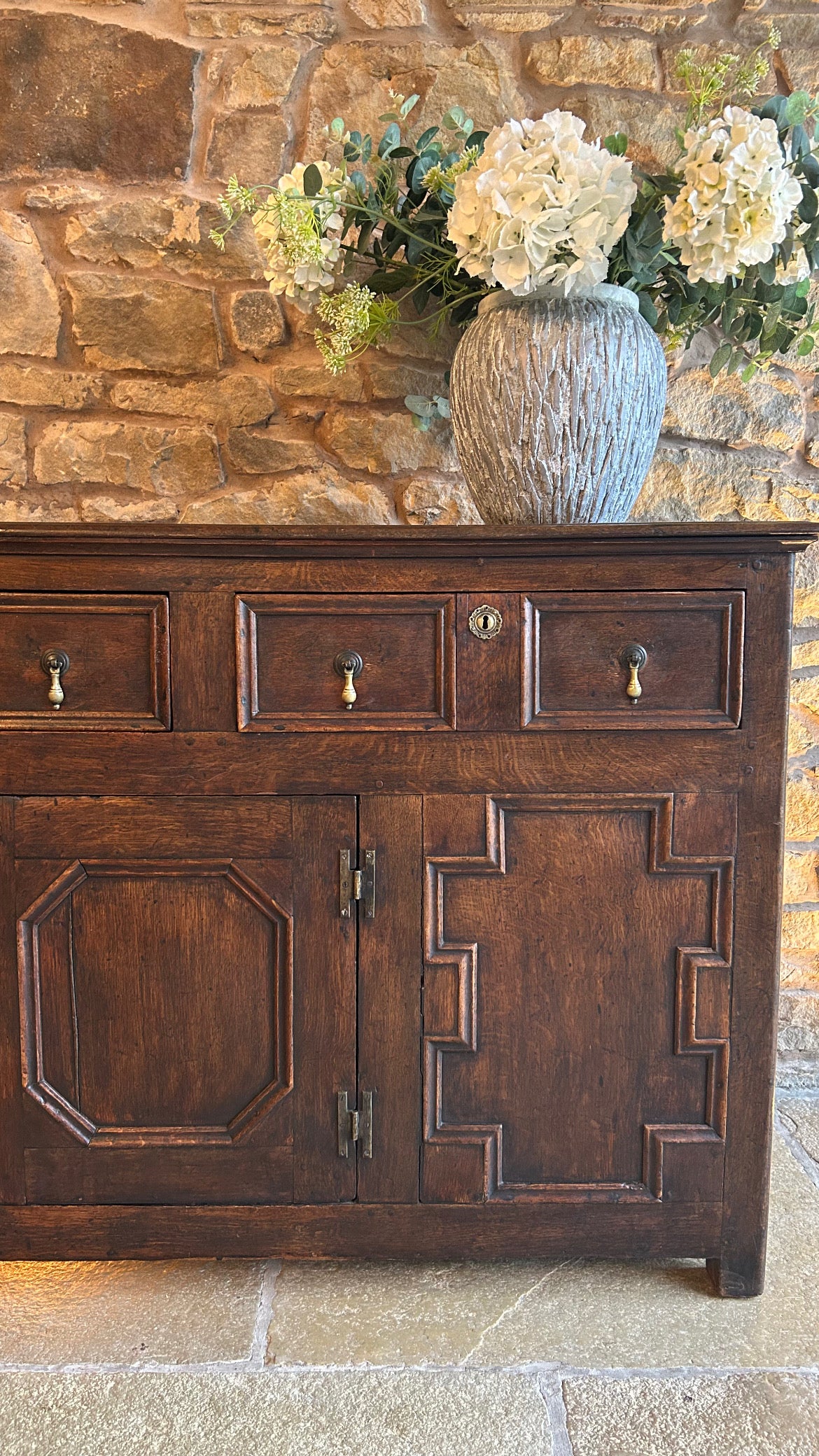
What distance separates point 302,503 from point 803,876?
1279mm

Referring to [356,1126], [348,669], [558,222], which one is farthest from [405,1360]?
[558,222]

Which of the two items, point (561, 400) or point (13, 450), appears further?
point (13, 450)

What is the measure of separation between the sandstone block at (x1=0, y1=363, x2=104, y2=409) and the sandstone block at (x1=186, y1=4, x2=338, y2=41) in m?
0.67

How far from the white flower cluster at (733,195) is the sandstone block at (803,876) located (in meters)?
1.17

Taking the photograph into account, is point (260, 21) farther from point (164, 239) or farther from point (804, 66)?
point (804, 66)

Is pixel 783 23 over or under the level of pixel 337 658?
over

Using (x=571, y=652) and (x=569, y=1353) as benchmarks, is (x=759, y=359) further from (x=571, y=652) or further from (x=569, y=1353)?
(x=569, y=1353)

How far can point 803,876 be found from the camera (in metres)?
1.97

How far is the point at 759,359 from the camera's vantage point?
1.67m

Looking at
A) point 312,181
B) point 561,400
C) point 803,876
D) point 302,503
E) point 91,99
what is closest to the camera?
point 561,400

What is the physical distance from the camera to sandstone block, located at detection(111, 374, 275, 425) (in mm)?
1827

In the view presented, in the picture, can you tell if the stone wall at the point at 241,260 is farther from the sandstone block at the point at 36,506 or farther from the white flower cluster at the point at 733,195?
the white flower cluster at the point at 733,195

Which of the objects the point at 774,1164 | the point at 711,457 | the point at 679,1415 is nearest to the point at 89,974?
the point at 679,1415

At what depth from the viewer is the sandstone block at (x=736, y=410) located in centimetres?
187
